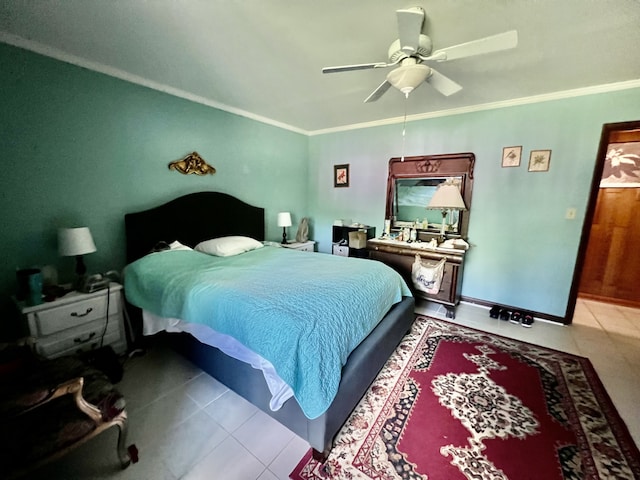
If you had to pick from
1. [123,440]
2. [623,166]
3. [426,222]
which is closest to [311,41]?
[426,222]

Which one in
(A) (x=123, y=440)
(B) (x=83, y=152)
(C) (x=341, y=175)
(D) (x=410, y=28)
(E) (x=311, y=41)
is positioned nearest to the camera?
(A) (x=123, y=440)

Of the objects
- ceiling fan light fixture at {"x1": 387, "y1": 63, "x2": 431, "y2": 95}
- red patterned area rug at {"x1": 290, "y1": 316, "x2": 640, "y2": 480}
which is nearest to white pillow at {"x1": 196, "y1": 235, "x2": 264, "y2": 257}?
red patterned area rug at {"x1": 290, "y1": 316, "x2": 640, "y2": 480}

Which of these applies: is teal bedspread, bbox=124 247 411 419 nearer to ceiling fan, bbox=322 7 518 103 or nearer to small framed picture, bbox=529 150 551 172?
ceiling fan, bbox=322 7 518 103

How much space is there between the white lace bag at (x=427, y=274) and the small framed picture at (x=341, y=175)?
1829 mm

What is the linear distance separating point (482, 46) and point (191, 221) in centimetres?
291

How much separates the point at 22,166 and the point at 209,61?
1643 millimetres

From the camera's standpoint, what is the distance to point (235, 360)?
163 cm

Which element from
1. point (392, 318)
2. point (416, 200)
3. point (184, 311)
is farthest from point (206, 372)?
point (416, 200)

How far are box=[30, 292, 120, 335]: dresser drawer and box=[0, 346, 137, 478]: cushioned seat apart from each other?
1.58 feet

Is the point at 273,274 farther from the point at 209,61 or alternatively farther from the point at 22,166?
the point at 22,166

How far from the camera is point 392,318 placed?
2043mm

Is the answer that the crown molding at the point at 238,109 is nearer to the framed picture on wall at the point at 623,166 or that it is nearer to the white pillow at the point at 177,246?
the framed picture on wall at the point at 623,166

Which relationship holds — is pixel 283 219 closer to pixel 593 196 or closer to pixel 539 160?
pixel 539 160

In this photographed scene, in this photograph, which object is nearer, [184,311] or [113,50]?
[184,311]
